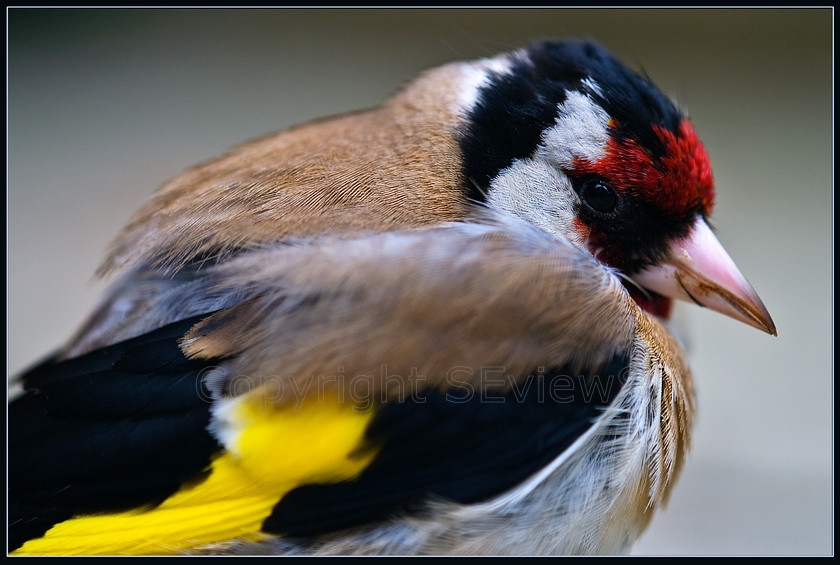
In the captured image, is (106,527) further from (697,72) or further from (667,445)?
(697,72)

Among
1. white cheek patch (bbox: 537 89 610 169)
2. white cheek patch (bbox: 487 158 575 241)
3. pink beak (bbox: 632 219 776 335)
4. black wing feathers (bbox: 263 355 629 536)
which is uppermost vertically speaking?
white cheek patch (bbox: 537 89 610 169)

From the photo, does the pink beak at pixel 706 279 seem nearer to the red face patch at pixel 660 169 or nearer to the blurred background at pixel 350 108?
the red face patch at pixel 660 169

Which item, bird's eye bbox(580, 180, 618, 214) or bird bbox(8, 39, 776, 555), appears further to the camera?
bird's eye bbox(580, 180, 618, 214)

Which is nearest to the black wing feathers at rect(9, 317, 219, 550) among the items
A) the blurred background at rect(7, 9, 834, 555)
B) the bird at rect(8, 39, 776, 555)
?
the bird at rect(8, 39, 776, 555)

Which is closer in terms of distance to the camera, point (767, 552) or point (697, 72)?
point (767, 552)

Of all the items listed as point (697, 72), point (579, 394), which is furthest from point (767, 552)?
point (697, 72)

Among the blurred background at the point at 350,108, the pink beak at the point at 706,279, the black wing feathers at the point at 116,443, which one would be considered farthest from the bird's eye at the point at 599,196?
the blurred background at the point at 350,108

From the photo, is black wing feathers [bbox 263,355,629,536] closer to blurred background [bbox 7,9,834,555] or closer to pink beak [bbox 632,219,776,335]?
pink beak [bbox 632,219,776,335]
